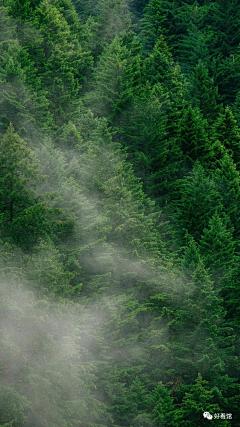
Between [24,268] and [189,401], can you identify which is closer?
[24,268]

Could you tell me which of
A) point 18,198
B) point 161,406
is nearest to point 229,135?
point 161,406

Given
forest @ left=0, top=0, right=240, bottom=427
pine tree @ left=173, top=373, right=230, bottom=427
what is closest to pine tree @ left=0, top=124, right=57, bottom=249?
forest @ left=0, top=0, right=240, bottom=427

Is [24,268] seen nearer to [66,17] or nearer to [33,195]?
[33,195]

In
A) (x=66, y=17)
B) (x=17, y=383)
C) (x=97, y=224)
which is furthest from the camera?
(x=66, y=17)

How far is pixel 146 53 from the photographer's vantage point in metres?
60.4

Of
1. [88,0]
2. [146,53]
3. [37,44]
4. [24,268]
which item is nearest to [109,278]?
[24,268]

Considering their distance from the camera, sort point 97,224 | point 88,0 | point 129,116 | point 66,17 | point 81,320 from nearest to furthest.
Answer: point 81,320, point 97,224, point 129,116, point 66,17, point 88,0

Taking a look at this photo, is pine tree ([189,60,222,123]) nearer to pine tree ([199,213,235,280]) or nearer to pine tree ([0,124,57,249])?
pine tree ([199,213,235,280])

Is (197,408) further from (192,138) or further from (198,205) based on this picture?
(192,138)

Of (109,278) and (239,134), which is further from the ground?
(239,134)

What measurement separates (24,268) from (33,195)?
3290mm

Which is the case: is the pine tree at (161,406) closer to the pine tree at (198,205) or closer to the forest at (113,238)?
the forest at (113,238)

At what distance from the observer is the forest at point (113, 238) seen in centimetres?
2964

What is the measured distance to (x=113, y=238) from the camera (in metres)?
36.4
